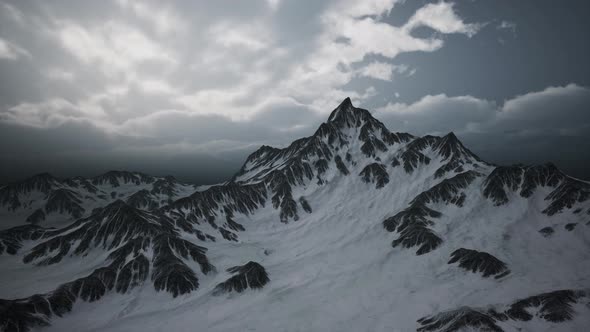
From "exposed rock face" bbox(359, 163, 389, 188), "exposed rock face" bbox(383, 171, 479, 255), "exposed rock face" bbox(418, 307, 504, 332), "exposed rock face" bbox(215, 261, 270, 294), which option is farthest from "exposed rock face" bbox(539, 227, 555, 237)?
"exposed rock face" bbox(215, 261, 270, 294)

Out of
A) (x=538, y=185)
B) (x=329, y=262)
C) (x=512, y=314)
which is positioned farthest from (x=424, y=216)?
(x=512, y=314)

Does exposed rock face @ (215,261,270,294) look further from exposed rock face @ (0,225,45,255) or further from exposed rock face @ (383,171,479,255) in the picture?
exposed rock face @ (0,225,45,255)

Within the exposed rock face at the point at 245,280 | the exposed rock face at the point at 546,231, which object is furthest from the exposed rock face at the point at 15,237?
the exposed rock face at the point at 546,231

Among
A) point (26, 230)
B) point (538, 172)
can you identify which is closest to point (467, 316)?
point (538, 172)

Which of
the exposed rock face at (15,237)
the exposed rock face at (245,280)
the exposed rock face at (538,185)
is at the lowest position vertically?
the exposed rock face at (245,280)

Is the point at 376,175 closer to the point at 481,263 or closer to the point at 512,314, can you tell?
the point at 481,263

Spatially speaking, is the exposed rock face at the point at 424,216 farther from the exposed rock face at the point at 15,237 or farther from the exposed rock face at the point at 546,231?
the exposed rock face at the point at 15,237
